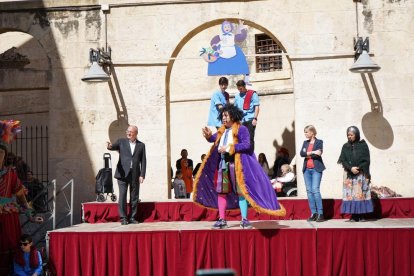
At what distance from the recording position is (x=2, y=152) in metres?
10.3

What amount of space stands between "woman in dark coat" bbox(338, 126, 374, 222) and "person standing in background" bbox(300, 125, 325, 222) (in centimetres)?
42

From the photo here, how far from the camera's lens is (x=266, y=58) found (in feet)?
71.5

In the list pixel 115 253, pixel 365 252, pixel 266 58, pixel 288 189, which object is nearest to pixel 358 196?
pixel 365 252

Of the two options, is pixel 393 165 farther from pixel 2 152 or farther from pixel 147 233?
pixel 2 152

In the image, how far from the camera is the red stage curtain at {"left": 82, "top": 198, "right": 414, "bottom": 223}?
1232 centimetres

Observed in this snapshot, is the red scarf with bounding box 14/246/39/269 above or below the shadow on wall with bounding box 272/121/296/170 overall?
below

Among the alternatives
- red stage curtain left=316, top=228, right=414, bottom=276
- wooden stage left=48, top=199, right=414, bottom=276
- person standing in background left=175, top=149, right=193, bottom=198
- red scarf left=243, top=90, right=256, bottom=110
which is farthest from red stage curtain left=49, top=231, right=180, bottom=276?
person standing in background left=175, top=149, right=193, bottom=198

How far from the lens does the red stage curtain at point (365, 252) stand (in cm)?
991

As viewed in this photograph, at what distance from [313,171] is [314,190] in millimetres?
325

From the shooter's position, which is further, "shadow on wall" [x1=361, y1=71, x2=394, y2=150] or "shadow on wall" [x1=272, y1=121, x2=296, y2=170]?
"shadow on wall" [x1=272, y1=121, x2=296, y2=170]

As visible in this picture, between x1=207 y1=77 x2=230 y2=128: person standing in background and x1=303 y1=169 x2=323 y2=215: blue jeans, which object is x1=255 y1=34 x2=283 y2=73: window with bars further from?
x1=303 y1=169 x2=323 y2=215: blue jeans

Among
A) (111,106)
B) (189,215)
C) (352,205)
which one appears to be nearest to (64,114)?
(111,106)

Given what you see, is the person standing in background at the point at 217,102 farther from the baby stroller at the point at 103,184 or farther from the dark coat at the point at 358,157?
the baby stroller at the point at 103,184

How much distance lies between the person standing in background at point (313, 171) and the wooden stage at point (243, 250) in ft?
2.82
